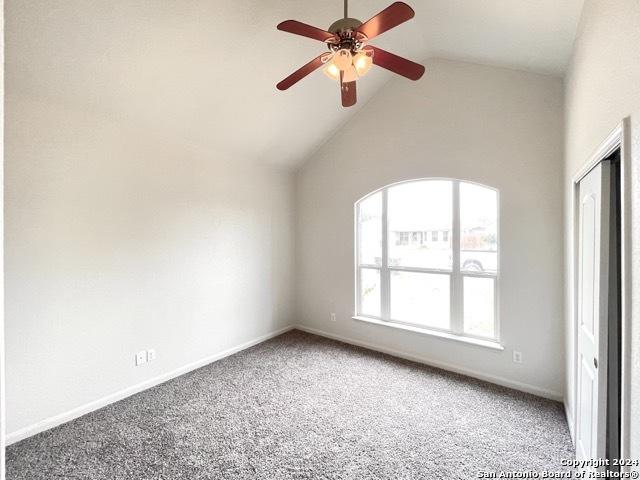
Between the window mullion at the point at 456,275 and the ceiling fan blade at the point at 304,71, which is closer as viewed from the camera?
the ceiling fan blade at the point at 304,71

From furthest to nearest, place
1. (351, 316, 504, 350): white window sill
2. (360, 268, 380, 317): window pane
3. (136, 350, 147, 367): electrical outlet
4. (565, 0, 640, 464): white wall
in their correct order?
(360, 268, 380, 317): window pane < (351, 316, 504, 350): white window sill < (136, 350, 147, 367): electrical outlet < (565, 0, 640, 464): white wall

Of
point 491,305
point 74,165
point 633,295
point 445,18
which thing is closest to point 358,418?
point 491,305

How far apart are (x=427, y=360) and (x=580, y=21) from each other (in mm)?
3294

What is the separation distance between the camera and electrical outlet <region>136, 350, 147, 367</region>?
3086 millimetres

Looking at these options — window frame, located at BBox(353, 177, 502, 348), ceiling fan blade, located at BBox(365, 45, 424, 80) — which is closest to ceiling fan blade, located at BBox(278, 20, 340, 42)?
ceiling fan blade, located at BBox(365, 45, 424, 80)

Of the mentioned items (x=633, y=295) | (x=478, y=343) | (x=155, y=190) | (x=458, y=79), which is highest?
(x=458, y=79)

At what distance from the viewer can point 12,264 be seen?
234 centimetres

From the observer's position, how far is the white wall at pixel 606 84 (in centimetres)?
117

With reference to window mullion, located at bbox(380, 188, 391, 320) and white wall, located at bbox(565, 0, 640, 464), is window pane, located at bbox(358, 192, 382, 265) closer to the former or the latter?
window mullion, located at bbox(380, 188, 391, 320)

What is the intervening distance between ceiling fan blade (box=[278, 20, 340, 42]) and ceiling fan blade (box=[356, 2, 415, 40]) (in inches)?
6.5

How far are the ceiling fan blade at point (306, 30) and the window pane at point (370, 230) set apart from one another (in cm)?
247

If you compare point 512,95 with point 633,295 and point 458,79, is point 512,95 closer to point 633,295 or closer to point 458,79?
point 458,79

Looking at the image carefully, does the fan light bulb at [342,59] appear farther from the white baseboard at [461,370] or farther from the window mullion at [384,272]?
the white baseboard at [461,370]

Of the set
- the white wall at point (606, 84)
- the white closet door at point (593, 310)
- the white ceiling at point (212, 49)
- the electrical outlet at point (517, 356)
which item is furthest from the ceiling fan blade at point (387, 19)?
the electrical outlet at point (517, 356)
